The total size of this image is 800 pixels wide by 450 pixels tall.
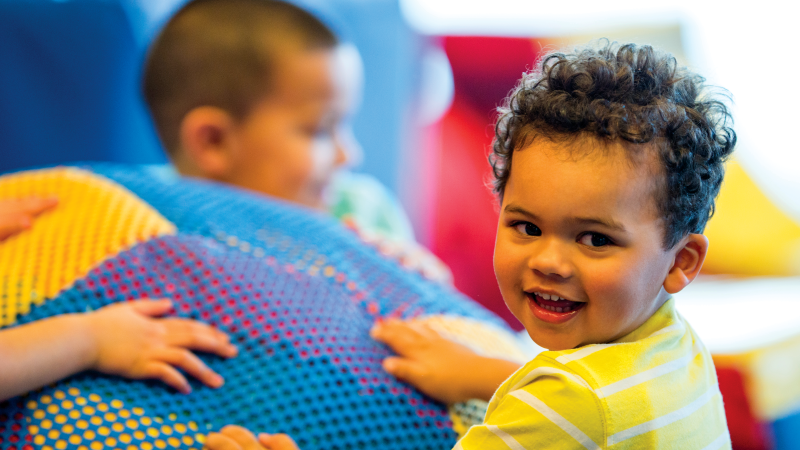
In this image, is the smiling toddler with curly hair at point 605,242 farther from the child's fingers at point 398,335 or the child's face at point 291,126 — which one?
the child's face at point 291,126

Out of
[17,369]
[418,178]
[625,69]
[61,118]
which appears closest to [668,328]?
[625,69]

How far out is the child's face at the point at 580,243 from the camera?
1.48ft

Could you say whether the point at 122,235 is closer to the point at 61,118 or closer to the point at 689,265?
the point at 689,265

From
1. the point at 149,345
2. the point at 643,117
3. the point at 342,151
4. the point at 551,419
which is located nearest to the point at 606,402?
the point at 551,419

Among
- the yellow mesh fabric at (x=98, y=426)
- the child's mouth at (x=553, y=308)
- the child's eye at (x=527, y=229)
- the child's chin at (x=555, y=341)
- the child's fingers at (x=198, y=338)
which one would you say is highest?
the child's eye at (x=527, y=229)

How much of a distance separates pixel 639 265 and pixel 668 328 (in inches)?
3.2

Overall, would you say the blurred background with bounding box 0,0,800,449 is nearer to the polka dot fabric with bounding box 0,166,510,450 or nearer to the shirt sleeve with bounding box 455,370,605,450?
the polka dot fabric with bounding box 0,166,510,450

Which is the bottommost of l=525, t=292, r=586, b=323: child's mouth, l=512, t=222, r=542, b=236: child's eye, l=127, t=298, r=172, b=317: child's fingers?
l=127, t=298, r=172, b=317: child's fingers

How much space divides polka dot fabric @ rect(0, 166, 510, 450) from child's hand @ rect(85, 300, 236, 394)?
1cm

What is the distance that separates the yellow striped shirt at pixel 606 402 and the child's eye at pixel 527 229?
9 cm

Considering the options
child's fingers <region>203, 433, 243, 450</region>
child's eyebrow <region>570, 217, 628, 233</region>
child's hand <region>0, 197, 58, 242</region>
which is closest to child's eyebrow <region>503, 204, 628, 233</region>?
child's eyebrow <region>570, 217, 628, 233</region>

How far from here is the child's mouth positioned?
1.60 ft

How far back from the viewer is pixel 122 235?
716mm

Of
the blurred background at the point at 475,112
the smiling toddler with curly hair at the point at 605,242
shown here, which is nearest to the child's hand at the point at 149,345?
the smiling toddler with curly hair at the point at 605,242
